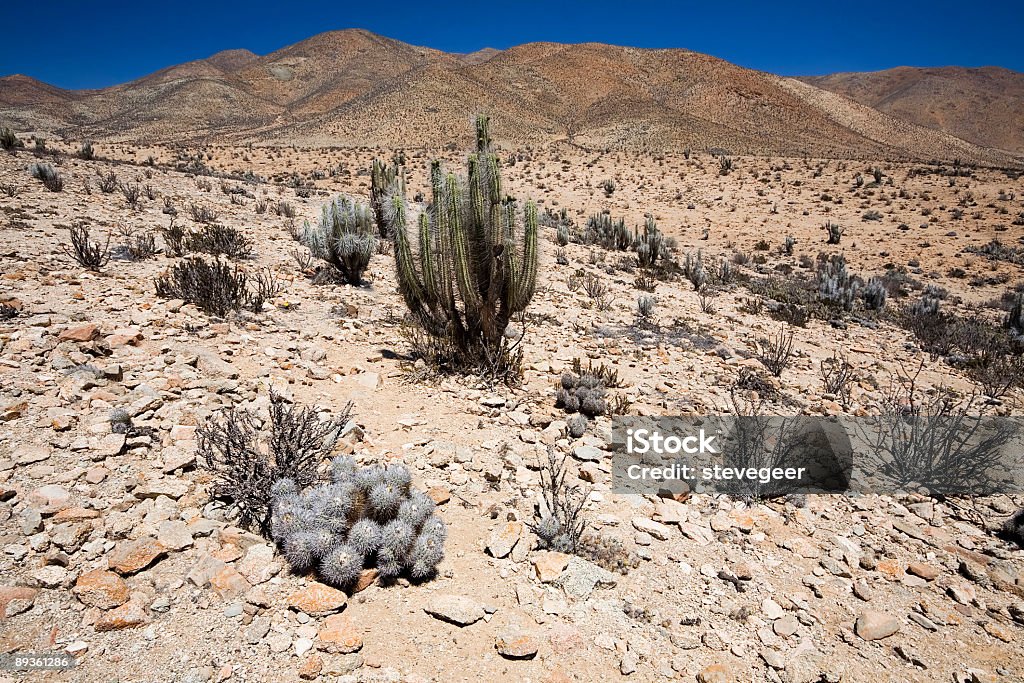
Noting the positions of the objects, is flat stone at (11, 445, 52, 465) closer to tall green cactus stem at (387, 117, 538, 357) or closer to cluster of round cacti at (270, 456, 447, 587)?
cluster of round cacti at (270, 456, 447, 587)

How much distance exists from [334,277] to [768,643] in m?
6.97

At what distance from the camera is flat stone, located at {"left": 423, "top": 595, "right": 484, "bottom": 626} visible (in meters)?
2.46

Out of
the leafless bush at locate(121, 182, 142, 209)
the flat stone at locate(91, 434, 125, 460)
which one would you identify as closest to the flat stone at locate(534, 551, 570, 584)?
the flat stone at locate(91, 434, 125, 460)

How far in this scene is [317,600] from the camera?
242cm

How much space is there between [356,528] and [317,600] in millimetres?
356

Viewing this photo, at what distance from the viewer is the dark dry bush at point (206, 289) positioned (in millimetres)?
5617

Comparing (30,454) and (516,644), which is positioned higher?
(30,454)

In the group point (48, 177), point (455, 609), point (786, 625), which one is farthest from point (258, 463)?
point (48, 177)

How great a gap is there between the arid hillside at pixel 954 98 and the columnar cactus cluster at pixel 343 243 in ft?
329

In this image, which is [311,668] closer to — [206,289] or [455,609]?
[455,609]

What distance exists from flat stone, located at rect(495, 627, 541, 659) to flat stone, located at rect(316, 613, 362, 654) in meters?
0.64

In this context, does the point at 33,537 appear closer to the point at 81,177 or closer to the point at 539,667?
the point at 539,667

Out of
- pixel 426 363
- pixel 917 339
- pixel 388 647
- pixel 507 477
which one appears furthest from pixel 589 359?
pixel 917 339

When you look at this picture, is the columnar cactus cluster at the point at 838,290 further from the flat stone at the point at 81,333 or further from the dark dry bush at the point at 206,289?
the flat stone at the point at 81,333
